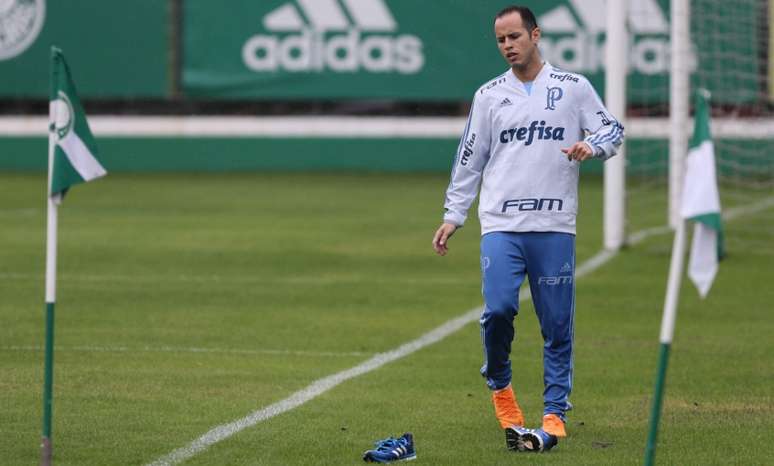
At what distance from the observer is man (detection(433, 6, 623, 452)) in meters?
7.31

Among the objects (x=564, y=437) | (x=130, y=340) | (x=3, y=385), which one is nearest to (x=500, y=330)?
(x=564, y=437)

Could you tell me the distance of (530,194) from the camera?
732 cm

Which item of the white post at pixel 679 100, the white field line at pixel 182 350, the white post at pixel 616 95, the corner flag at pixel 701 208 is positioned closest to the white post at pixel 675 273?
the corner flag at pixel 701 208

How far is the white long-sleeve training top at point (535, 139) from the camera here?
7.32m

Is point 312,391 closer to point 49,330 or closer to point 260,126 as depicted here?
point 49,330

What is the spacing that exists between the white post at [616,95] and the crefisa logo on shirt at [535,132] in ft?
29.2

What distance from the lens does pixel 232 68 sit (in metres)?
27.2

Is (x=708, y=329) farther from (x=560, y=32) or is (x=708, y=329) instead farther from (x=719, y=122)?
(x=560, y=32)

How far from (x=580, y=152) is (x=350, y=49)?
20445 millimetres

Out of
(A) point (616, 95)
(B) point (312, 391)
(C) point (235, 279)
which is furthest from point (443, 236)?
(A) point (616, 95)

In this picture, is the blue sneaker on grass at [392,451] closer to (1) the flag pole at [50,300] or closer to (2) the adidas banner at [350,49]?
(1) the flag pole at [50,300]

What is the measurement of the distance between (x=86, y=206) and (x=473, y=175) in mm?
14303

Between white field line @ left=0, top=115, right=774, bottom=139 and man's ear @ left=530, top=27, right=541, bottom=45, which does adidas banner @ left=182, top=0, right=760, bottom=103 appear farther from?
man's ear @ left=530, top=27, right=541, bottom=45

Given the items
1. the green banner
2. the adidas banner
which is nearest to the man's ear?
the adidas banner
